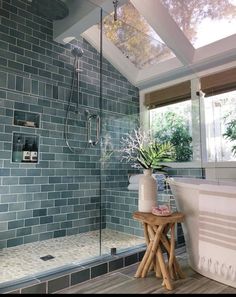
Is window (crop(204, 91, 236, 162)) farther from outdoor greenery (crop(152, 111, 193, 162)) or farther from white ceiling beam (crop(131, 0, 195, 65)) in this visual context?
white ceiling beam (crop(131, 0, 195, 65))

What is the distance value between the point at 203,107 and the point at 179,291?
2.57 meters

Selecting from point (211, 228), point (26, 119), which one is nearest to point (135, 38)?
point (26, 119)

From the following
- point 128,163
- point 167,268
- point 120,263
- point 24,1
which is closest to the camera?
point 167,268

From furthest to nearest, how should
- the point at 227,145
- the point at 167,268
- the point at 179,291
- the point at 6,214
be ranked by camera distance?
the point at 227,145 < the point at 6,214 < the point at 167,268 < the point at 179,291

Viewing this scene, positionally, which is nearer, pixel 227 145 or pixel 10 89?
pixel 10 89

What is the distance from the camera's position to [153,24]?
3.52 meters

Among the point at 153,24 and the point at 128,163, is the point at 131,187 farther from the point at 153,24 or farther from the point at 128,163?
the point at 153,24

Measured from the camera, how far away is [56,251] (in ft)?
8.84

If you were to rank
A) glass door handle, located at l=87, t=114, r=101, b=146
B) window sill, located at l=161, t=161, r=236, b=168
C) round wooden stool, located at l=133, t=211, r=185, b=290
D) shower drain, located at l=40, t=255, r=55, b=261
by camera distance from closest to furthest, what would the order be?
round wooden stool, located at l=133, t=211, r=185, b=290 < shower drain, located at l=40, t=255, r=55, b=261 < window sill, located at l=161, t=161, r=236, b=168 < glass door handle, located at l=87, t=114, r=101, b=146

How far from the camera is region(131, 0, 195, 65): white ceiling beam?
334 cm

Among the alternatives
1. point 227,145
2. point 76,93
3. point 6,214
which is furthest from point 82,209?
point 227,145

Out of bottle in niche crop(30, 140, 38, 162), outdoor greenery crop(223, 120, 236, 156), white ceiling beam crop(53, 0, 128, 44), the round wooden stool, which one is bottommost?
the round wooden stool

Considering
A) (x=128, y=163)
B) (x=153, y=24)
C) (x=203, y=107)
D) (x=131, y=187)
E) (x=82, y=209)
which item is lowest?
(x=82, y=209)

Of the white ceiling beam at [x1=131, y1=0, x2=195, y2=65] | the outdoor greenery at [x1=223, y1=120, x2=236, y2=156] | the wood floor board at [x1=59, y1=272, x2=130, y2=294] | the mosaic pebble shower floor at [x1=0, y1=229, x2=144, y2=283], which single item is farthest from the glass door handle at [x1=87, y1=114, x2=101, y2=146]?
the wood floor board at [x1=59, y1=272, x2=130, y2=294]
